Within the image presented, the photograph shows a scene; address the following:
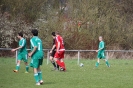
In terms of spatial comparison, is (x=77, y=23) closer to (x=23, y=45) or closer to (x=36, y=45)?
(x=23, y=45)

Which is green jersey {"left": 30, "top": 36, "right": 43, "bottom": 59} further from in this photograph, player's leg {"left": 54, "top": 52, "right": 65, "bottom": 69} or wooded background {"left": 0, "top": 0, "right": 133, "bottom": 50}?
wooded background {"left": 0, "top": 0, "right": 133, "bottom": 50}

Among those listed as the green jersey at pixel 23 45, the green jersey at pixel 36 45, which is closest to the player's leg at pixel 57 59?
the green jersey at pixel 23 45

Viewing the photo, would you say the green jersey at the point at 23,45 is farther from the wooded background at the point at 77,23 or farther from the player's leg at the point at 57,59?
the wooded background at the point at 77,23

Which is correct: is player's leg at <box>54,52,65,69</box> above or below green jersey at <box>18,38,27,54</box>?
below

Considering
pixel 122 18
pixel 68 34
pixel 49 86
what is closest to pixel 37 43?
pixel 49 86

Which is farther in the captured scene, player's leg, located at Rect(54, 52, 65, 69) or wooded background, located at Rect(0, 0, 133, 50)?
wooded background, located at Rect(0, 0, 133, 50)

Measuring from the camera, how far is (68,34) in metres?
45.1

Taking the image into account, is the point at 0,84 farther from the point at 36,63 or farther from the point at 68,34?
the point at 68,34

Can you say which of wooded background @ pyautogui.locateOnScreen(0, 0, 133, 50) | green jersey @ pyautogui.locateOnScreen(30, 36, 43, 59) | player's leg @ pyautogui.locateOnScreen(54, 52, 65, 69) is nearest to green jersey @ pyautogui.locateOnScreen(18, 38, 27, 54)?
player's leg @ pyautogui.locateOnScreen(54, 52, 65, 69)

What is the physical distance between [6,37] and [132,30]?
523 inches

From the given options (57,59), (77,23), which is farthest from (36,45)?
(77,23)

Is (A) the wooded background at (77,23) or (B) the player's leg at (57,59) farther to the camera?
(A) the wooded background at (77,23)

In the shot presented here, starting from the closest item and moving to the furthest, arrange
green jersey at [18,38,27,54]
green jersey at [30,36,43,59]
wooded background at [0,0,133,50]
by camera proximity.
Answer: green jersey at [30,36,43,59] < green jersey at [18,38,27,54] < wooded background at [0,0,133,50]

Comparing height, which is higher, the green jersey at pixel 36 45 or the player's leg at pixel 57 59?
the green jersey at pixel 36 45
